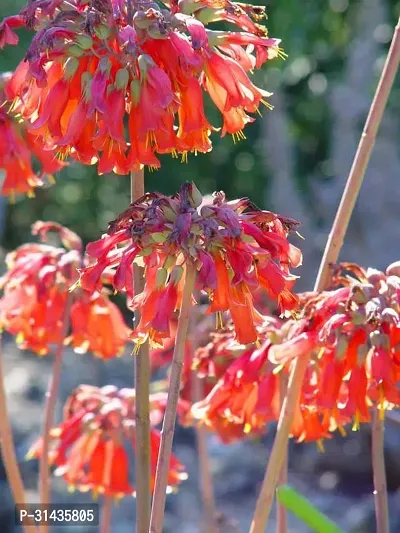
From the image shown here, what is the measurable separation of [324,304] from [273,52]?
29 cm

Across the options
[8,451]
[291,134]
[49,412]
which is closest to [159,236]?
[8,451]

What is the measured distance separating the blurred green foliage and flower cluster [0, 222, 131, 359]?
299 centimetres

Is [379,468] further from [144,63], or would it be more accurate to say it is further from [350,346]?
[144,63]

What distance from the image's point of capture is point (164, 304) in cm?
92

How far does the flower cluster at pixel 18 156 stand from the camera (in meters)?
1.37

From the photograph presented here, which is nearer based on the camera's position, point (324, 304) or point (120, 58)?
point (120, 58)

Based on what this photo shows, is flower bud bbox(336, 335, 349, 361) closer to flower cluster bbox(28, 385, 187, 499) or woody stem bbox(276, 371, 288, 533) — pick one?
woody stem bbox(276, 371, 288, 533)

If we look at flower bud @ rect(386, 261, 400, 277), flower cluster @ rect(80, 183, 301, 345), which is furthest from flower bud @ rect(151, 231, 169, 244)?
flower bud @ rect(386, 261, 400, 277)

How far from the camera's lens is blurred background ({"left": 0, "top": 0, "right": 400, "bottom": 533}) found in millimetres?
3904

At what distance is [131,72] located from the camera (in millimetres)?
928

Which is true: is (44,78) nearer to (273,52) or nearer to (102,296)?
(273,52)

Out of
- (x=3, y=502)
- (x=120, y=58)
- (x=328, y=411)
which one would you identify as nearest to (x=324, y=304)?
(x=328, y=411)

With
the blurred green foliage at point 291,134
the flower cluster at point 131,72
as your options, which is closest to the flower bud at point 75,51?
the flower cluster at point 131,72

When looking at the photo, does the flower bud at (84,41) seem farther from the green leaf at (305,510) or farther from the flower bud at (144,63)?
the green leaf at (305,510)
